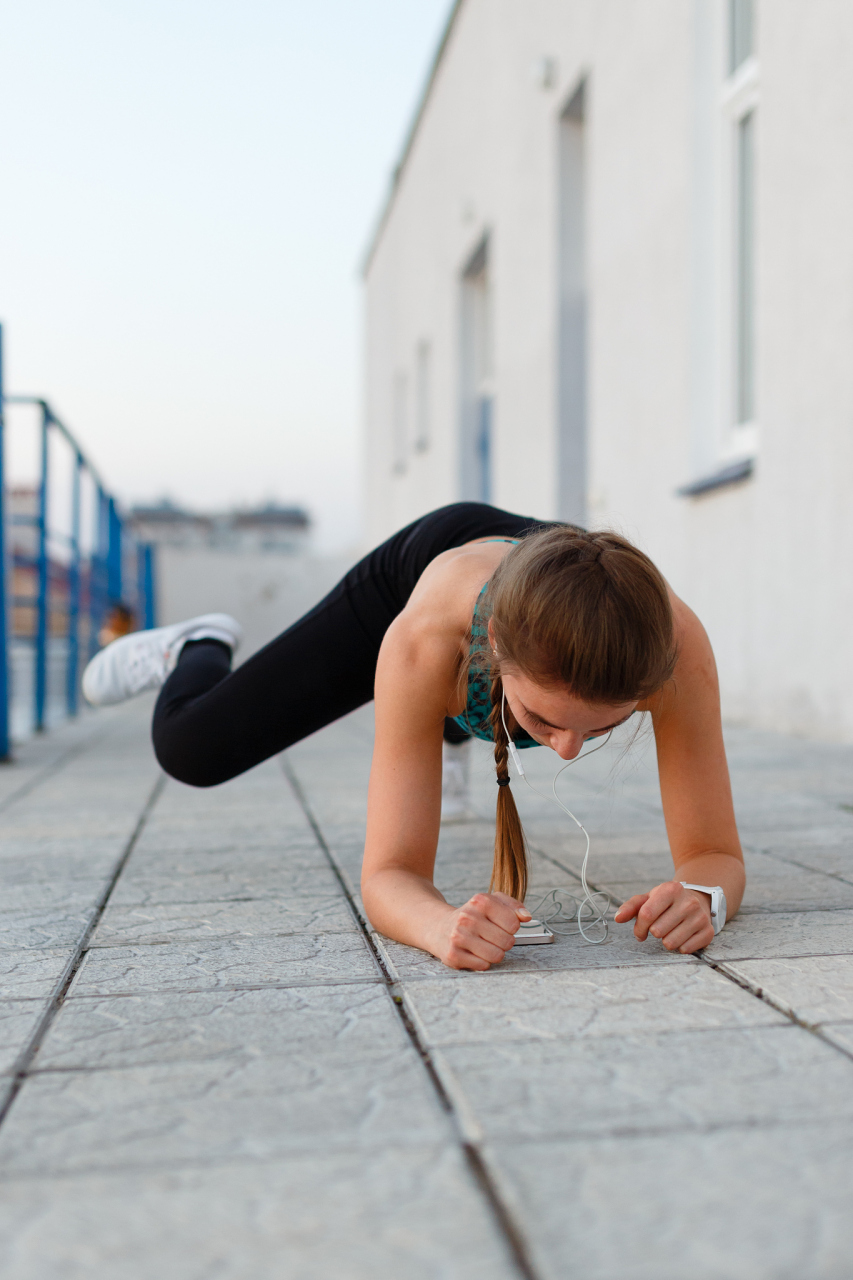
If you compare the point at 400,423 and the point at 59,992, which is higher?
the point at 400,423

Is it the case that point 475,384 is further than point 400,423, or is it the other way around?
point 400,423

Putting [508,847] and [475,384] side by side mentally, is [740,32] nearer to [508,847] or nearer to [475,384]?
[508,847]

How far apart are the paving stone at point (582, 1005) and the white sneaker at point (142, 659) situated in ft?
5.05

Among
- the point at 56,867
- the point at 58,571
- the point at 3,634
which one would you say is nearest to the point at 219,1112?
the point at 56,867

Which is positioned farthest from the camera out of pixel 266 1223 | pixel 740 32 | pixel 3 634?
pixel 740 32

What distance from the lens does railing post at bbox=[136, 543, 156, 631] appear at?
1241 cm

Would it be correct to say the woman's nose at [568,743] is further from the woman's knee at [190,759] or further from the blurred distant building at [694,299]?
the woman's knee at [190,759]

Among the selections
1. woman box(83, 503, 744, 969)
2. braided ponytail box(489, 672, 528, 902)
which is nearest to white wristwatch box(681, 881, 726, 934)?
woman box(83, 503, 744, 969)

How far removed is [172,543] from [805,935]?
16.1m

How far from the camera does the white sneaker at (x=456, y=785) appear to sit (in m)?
2.88

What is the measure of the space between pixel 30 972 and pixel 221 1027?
41cm

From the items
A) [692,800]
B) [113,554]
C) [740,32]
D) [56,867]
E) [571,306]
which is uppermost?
[740,32]

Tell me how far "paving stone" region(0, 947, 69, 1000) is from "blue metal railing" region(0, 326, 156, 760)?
9.64 feet

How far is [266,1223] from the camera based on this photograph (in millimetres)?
799
